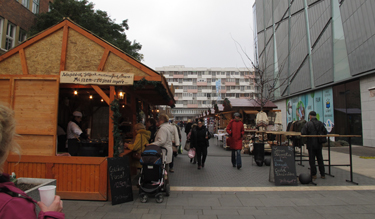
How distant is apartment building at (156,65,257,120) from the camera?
7531cm

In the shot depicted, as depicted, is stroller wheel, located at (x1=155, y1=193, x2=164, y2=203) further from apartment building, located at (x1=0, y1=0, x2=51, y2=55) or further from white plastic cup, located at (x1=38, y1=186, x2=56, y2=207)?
apartment building, located at (x1=0, y1=0, x2=51, y2=55)

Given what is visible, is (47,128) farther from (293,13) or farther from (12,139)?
(293,13)

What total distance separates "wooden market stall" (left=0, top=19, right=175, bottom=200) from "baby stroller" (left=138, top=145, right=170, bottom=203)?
32.0 inches

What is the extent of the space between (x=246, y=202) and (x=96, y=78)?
4.16 m

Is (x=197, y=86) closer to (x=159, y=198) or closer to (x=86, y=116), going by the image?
(x=86, y=116)

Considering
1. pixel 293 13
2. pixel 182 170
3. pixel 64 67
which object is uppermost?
pixel 293 13

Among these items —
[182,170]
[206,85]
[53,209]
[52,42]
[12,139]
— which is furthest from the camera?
[206,85]

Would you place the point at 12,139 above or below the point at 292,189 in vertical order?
above

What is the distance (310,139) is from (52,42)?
7052mm

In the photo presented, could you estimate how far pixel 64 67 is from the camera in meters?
5.11

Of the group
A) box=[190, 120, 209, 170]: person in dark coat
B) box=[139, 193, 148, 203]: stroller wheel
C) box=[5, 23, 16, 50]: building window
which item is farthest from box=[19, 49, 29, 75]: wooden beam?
box=[5, 23, 16, 50]: building window

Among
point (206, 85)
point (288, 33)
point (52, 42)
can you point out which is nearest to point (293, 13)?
point (288, 33)

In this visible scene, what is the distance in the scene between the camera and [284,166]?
611 cm

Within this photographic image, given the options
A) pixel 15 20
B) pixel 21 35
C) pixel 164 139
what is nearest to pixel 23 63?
pixel 164 139
